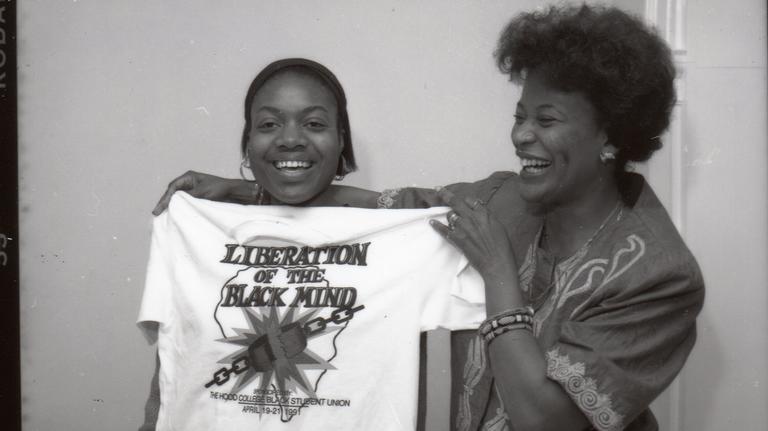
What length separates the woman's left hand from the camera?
1.57 m

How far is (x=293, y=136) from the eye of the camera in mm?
1684

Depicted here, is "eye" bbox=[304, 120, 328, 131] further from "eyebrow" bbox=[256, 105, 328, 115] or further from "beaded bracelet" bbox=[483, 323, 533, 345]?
"beaded bracelet" bbox=[483, 323, 533, 345]

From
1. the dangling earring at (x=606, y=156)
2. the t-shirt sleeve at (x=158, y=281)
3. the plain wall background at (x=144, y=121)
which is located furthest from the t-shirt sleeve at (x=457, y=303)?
the plain wall background at (x=144, y=121)

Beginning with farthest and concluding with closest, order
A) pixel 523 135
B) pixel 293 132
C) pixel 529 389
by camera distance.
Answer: pixel 293 132
pixel 523 135
pixel 529 389

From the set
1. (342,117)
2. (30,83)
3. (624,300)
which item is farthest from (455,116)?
(30,83)

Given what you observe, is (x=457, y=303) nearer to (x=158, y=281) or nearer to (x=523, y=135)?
(x=523, y=135)

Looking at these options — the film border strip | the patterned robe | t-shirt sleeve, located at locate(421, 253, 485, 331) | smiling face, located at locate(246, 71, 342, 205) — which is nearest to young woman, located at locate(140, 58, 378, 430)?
smiling face, located at locate(246, 71, 342, 205)

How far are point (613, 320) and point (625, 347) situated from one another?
0.06m

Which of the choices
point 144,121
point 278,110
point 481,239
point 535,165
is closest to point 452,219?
point 481,239

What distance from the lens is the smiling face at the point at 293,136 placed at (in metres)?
1.70

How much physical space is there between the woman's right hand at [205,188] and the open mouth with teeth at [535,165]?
0.68 metres

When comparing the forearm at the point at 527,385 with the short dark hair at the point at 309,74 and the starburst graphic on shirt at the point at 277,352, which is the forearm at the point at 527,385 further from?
the short dark hair at the point at 309,74

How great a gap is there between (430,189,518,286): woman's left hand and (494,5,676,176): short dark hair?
0.31 metres

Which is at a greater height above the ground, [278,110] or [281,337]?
[278,110]
